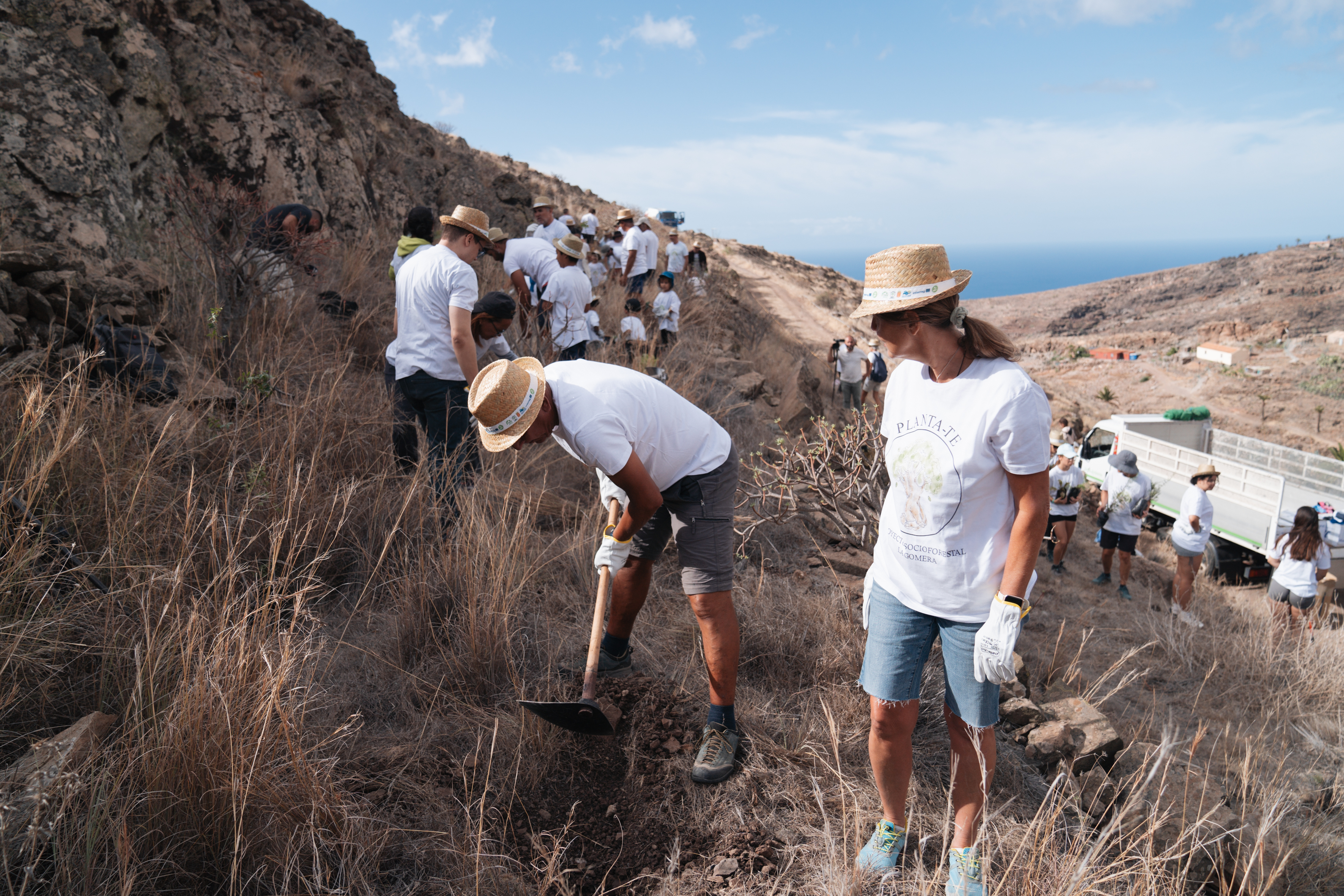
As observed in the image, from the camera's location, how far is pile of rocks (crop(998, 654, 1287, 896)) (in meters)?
2.62

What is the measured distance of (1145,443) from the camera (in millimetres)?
11070

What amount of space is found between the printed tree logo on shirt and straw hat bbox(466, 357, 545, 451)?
1190 millimetres

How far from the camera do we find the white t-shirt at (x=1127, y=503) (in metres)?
7.74

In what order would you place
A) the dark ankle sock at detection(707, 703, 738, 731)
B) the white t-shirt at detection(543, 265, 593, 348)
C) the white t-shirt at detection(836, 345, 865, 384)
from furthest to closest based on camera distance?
the white t-shirt at detection(836, 345, 865, 384) → the white t-shirt at detection(543, 265, 593, 348) → the dark ankle sock at detection(707, 703, 738, 731)

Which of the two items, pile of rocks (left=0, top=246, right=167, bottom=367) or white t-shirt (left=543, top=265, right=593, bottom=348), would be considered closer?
pile of rocks (left=0, top=246, right=167, bottom=367)

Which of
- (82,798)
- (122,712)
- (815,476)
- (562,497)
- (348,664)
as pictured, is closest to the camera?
(82,798)

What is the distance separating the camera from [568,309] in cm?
595

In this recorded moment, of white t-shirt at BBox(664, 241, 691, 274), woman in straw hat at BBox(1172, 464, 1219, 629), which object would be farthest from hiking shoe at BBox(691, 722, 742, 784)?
white t-shirt at BBox(664, 241, 691, 274)

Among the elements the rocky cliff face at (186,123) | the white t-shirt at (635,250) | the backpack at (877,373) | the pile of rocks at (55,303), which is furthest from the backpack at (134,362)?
the backpack at (877,373)

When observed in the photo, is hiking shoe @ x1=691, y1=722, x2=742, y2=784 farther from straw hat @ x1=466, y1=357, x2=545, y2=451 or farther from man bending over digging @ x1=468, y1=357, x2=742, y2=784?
straw hat @ x1=466, y1=357, x2=545, y2=451

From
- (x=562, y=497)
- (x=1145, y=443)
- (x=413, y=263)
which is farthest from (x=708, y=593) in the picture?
(x=1145, y=443)

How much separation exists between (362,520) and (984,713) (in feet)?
10.1

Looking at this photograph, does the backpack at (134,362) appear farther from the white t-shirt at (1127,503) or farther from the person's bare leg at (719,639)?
the white t-shirt at (1127,503)

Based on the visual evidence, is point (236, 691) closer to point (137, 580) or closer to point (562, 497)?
point (137, 580)
